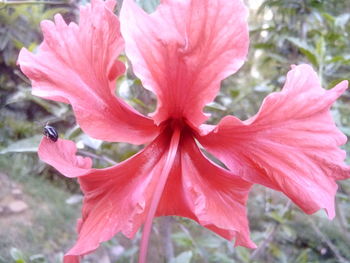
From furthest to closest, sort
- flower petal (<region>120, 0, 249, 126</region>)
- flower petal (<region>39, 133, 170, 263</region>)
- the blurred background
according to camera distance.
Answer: the blurred background
flower petal (<region>39, 133, 170, 263</region>)
flower petal (<region>120, 0, 249, 126</region>)

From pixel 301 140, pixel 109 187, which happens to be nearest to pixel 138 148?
pixel 109 187

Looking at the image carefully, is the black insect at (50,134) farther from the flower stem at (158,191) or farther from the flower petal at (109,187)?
the flower stem at (158,191)

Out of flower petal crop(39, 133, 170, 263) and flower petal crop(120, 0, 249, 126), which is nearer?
flower petal crop(120, 0, 249, 126)

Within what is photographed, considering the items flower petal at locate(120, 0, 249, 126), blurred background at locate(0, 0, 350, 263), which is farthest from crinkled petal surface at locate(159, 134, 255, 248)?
Answer: blurred background at locate(0, 0, 350, 263)

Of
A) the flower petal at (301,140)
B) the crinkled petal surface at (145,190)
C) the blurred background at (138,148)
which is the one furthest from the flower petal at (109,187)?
the blurred background at (138,148)

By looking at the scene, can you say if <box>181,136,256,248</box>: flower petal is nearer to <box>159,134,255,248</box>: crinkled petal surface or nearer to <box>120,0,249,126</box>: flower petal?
<box>159,134,255,248</box>: crinkled petal surface

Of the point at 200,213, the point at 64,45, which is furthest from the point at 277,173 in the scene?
the point at 64,45

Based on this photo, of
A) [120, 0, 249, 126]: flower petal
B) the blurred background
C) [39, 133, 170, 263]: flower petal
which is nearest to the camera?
[120, 0, 249, 126]: flower petal
